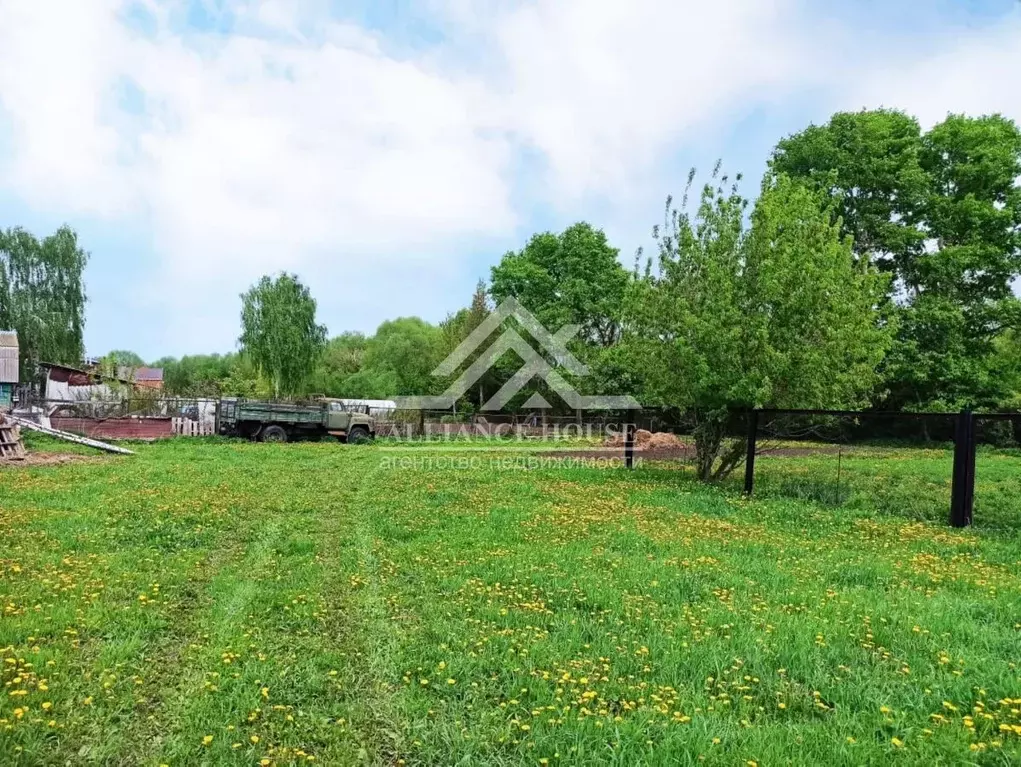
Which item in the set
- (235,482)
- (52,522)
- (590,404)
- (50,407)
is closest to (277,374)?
(50,407)

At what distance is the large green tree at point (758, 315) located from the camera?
12.2 m

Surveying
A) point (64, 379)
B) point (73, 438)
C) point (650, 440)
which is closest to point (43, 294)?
point (64, 379)

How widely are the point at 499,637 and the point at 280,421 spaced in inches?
865

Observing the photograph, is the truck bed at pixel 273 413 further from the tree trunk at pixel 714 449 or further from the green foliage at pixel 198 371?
the green foliage at pixel 198 371

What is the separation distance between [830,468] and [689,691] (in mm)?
13331

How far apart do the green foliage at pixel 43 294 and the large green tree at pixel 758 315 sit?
143 feet

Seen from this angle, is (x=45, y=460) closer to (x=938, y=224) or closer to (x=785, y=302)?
(x=785, y=302)

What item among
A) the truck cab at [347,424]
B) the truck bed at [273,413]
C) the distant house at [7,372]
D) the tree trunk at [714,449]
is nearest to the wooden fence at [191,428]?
the truck bed at [273,413]

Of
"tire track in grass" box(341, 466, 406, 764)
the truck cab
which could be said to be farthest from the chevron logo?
"tire track in grass" box(341, 466, 406, 764)

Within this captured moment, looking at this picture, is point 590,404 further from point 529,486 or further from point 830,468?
A: point 529,486

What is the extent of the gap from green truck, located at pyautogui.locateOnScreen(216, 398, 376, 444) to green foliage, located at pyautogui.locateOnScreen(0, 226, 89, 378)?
82.8ft

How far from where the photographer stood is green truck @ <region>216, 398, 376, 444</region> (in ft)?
80.6

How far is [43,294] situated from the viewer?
42438mm

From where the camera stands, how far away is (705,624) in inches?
195
